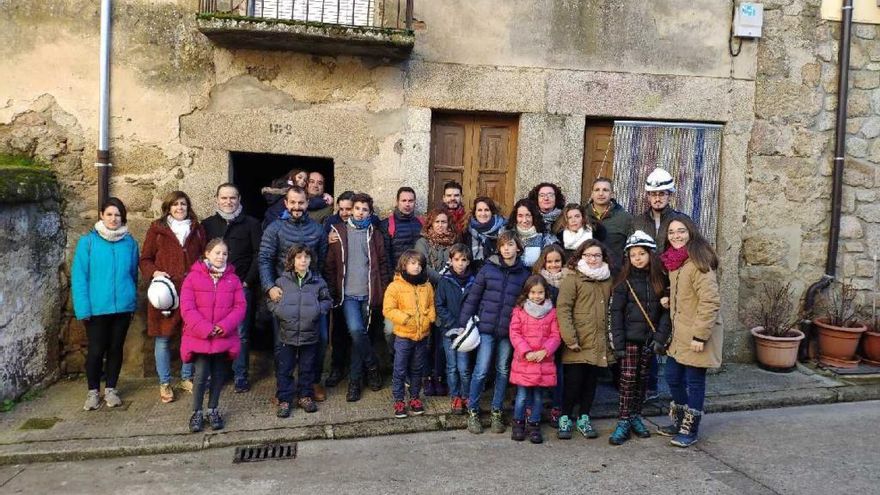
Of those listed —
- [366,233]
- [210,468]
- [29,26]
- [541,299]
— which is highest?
[29,26]

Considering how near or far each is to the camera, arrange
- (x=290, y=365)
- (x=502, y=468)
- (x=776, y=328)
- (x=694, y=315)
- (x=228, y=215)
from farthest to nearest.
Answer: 1. (x=776, y=328)
2. (x=228, y=215)
3. (x=290, y=365)
4. (x=694, y=315)
5. (x=502, y=468)

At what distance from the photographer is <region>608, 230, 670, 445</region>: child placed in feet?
15.0

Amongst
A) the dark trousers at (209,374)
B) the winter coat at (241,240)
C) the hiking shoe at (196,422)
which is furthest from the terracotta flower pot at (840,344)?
the hiking shoe at (196,422)

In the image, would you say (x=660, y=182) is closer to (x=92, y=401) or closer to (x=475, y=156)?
(x=475, y=156)

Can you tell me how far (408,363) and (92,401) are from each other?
2434mm

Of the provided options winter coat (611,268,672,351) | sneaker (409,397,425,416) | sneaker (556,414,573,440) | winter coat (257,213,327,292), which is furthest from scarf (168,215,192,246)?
winter coat (611,268,672,351)

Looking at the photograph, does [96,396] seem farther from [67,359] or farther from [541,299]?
[541,299]

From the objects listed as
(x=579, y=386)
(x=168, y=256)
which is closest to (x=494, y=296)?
(x=579, y=386)

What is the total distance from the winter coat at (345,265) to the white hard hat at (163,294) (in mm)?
1164

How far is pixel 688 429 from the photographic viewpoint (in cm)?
452

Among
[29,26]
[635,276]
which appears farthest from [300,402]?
[29,26]

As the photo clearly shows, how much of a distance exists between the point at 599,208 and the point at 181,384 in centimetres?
383

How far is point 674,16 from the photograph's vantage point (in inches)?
247

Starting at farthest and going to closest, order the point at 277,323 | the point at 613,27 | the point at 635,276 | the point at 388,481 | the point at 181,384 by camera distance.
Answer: the point at 613,27, the point at 181,384, the point at 277,323, the point at 635,276, the point at 388,481
